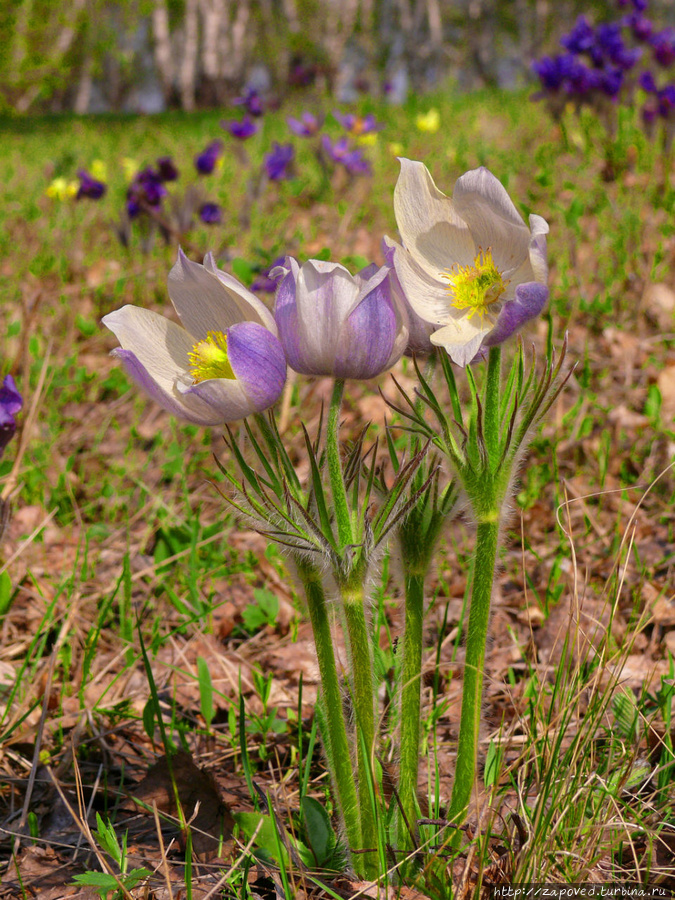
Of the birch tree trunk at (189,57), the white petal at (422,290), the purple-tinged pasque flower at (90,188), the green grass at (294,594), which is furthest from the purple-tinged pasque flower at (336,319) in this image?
the birch tree trunk at (189,57)

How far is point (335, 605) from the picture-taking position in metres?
1.22

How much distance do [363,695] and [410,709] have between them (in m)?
0.13

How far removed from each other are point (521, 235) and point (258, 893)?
1.20m

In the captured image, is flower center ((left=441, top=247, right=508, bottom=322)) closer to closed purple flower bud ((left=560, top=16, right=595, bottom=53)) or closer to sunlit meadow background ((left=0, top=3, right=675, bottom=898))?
sunlit meadow background ((left=0, top=3, right=675, bottom=898))

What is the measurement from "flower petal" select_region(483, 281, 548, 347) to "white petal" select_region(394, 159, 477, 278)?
7.0 inches

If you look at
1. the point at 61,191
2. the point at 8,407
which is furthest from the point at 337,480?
the point at 61,191

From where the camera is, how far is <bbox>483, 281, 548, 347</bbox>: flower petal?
0.98 m

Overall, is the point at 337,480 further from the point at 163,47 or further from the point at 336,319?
the point at 163,47

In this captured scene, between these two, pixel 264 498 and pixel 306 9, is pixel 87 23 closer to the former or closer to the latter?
pixel 306 9

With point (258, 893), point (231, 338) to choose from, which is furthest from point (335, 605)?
point (258, 893)

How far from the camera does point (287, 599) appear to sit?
230 centimetres

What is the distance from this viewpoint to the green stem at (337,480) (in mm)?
1039

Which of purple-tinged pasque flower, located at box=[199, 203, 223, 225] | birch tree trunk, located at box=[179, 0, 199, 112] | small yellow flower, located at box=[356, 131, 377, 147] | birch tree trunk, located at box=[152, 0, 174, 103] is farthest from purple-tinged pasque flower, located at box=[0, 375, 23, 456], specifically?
birch tree trunk, located at box=[152, 0, 174, 103]

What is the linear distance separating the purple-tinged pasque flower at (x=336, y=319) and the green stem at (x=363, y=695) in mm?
324
